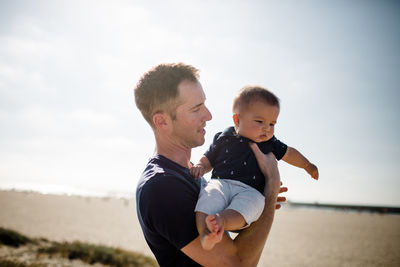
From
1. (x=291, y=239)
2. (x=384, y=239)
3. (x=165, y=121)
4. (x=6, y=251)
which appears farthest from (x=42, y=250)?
(x=384, y=239)

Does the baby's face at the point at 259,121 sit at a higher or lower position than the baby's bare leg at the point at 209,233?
higher

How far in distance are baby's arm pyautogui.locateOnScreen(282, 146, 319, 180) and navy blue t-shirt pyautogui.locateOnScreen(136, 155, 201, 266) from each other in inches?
50.0

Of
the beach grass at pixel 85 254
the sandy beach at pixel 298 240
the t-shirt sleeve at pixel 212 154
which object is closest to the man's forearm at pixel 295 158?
the t-shirt sleeve at pixel 212 154

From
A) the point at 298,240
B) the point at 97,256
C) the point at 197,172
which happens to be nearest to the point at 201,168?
the point at 197,172

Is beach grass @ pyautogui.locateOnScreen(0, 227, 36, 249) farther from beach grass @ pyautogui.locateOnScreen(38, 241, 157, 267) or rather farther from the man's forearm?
the man's forearm

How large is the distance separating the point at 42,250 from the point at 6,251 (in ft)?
3.70

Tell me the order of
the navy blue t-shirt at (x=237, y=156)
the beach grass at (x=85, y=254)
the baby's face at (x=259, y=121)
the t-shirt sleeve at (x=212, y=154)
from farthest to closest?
the beach grass at (x=85, y=254) < the t-shirt sleeve at (x=212, y=154) < the baby's face at (x=259, y=121) < the navy blue t-shirt at (x=237, y=156)

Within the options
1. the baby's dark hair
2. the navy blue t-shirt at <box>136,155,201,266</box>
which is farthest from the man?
the baby's dark hair

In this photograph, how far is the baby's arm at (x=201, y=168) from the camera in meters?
2.72

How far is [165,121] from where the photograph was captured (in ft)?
9.29

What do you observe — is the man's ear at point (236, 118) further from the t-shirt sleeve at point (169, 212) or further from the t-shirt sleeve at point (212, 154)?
the t-shirt sleeve at point (169, 212)

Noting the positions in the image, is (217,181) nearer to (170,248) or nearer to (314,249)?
(170,248)

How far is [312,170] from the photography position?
10.5ft

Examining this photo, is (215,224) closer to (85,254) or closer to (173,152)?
(173,152)
